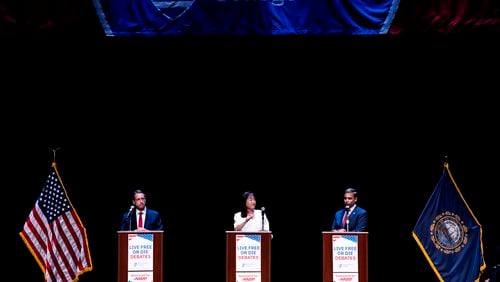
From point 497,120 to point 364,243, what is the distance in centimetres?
384

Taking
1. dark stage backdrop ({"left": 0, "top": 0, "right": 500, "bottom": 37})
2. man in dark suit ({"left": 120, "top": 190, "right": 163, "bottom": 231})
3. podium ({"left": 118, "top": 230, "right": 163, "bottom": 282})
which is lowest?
podium ({"left": 118, "top": 230, "right": 163, "bottom": 282})

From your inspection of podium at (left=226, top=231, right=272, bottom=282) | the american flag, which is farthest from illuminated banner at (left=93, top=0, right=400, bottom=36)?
podium at (left=226, top=231, right=272, bottom=282)

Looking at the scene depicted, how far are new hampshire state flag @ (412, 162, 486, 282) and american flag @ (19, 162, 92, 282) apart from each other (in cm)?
455

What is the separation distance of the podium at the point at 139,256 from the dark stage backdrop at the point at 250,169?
2.67 meters

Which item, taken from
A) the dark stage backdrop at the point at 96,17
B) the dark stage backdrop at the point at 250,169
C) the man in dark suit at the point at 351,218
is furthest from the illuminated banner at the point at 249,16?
the man in dark suit at the point at 351,218

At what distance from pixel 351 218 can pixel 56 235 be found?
153 inches

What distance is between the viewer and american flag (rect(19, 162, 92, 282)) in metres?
10.8

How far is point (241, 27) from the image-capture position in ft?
35.7

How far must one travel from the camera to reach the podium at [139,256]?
930 cm

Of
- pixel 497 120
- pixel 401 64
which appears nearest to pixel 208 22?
pixel 401 64

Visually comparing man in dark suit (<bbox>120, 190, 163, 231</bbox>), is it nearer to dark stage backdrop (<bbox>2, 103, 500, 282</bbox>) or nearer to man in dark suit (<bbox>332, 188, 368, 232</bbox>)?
dark stage backdrop (<bbox>2, 103, 500, 282</bbox>)

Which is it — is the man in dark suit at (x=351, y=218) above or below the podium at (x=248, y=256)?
above

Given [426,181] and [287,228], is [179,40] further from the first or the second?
[426,181]

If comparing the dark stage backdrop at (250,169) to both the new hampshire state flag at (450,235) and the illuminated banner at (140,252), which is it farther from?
the illuminated banner at (140,252)
